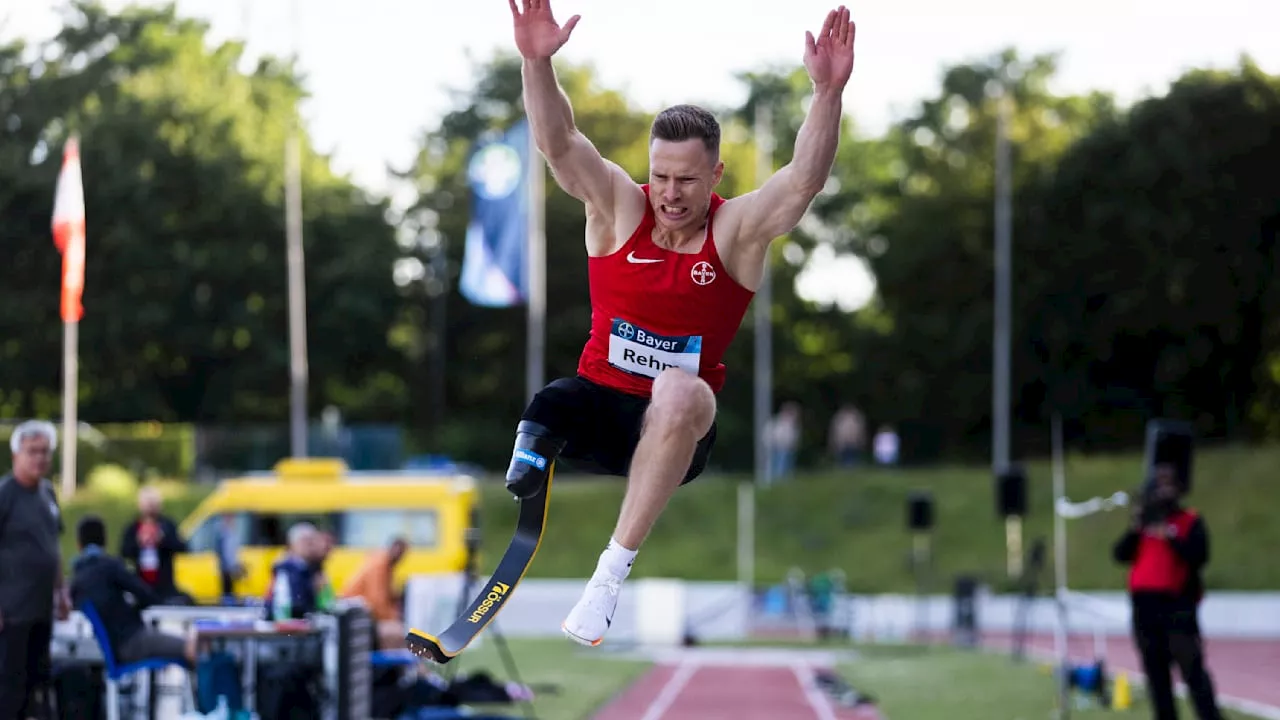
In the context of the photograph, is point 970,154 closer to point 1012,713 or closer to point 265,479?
point 265,479

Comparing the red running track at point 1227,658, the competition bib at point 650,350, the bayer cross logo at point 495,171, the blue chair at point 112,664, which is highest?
the bayer cross logo at point 495,171

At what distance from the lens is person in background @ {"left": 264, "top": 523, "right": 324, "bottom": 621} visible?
40.5 feet

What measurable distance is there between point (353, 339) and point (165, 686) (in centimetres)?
3845

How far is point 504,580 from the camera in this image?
5.76 meters

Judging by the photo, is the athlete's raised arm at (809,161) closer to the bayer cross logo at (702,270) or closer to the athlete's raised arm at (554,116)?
the bayer cross logo at (702,270)

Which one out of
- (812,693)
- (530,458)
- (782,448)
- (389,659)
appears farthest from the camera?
(782,448)

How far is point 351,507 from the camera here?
21.6 meters

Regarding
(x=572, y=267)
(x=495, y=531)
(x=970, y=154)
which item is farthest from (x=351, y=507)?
(x=970, y=154)

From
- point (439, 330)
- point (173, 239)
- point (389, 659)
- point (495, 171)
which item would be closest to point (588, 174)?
point (389, 659)

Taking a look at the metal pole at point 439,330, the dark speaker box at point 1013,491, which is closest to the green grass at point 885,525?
the metal pole at point 439,330

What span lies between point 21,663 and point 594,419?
5640 mm

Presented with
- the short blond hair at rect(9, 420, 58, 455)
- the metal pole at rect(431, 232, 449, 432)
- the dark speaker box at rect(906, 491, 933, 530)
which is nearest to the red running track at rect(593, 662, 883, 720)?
the dark speaker box at rect(906, 491, 933, 530)

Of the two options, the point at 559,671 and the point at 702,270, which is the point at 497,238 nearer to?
the point at 559,671

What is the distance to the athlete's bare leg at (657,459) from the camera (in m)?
5.56
